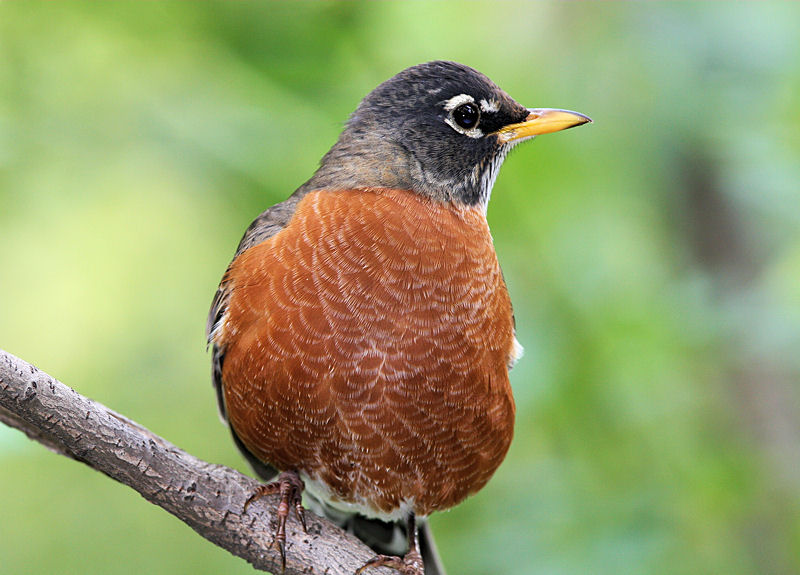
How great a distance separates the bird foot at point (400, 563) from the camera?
337 centimetres

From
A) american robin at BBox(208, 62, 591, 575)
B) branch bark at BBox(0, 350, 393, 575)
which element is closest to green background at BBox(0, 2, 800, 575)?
american robin at BBox(208, 62, 591, 575)

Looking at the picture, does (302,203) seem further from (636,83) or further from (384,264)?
(636,83)

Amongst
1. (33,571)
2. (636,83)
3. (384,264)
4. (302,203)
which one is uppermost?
(636,83)

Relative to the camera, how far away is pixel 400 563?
139 inches

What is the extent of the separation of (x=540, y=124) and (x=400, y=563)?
2.03 meters

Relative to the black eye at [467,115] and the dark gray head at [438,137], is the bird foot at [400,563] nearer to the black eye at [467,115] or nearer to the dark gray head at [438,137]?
the dark gray head at [438,137]

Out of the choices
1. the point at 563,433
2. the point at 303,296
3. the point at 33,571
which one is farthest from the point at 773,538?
the point at 33,571

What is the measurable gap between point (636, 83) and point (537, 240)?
1.13 metres

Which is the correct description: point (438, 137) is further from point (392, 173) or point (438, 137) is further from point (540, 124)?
point (540, 124)

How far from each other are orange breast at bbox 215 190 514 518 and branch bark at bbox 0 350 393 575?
1.02 feet

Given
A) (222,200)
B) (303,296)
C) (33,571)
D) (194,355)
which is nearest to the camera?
(303,296)

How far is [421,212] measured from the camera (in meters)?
3.66

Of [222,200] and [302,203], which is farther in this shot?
[222,200]

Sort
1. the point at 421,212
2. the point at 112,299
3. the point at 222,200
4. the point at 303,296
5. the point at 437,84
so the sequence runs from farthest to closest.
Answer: the point at 112,299, the point at 222,200, the point at 437,84, the point at 421,212, the point at 303,296
